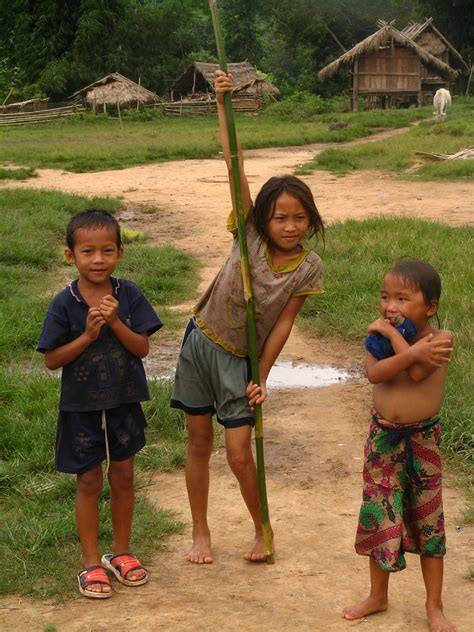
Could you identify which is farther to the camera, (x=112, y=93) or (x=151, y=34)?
(x=151, y=34)

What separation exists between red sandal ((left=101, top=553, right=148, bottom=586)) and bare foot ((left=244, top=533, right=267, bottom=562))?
387 mm

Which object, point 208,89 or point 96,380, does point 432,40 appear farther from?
point 96,380

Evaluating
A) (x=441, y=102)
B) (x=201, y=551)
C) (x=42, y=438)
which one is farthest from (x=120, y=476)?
(x=441, y=102)

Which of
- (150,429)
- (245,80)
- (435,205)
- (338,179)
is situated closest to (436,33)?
(245,80)

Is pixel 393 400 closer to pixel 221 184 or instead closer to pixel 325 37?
pixel 221 184

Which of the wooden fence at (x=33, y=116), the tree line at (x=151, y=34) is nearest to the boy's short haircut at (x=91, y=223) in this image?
the wooden fence at (x=33, y=116)

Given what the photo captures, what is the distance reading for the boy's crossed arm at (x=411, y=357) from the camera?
2785mm

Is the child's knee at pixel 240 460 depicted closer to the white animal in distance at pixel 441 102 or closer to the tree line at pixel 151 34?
the white animal in distance at pixel 441 102

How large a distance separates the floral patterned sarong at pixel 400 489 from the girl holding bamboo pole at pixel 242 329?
1.75 ft

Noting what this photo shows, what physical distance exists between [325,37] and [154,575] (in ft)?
147

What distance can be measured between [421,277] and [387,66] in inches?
1448

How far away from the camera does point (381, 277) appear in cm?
725

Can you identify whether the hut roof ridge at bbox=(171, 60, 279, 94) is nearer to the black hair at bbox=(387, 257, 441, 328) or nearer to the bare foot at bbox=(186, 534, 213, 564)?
the bare foot at bbox=(186, 534, 213, 564)

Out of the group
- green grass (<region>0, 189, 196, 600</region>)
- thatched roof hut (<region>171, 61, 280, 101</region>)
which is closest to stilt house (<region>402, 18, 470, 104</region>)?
thatched roof hut (<region>171, 61, 280, 101</region>)
